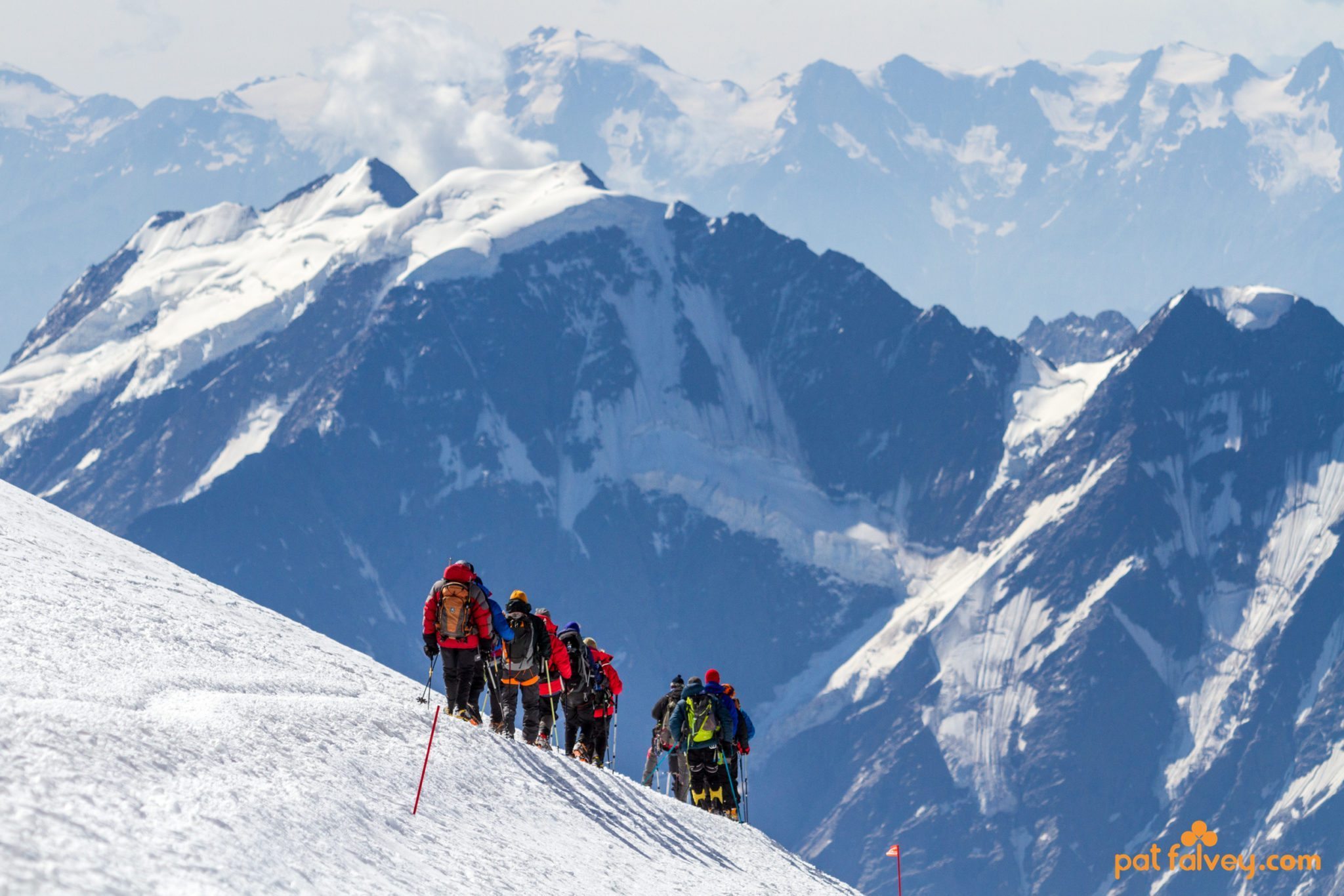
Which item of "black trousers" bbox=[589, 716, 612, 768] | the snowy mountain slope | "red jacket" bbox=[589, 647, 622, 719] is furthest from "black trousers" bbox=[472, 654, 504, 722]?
"red jacket" bbox=[589, 647, 622, 719]

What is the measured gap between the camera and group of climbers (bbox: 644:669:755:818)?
42.5 meters

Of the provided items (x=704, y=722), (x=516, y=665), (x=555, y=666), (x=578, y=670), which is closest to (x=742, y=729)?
(x=704, y=722)

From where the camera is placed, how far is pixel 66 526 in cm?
4353

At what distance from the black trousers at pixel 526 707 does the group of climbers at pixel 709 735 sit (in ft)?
17.5

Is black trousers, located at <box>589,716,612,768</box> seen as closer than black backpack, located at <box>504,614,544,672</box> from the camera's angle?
No

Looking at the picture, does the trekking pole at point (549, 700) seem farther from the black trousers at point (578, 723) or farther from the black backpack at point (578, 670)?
the black backpack at point (578, 670)

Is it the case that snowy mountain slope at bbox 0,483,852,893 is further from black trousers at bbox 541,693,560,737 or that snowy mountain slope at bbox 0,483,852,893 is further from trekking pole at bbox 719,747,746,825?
black trousers at bbox 541,693,560,737

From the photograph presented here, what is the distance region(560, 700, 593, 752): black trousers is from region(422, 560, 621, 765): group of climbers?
0.02 m

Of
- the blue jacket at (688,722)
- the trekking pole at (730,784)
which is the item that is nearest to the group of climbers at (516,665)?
→ the blue jacket at (688,722)

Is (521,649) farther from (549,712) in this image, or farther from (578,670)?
(549,712)

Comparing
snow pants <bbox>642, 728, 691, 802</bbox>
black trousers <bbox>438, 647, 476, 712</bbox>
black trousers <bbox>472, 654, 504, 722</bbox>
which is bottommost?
black trousers <bbox>438, 647, 476, 712</bbox>

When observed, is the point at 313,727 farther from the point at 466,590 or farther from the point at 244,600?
the point at 244,600

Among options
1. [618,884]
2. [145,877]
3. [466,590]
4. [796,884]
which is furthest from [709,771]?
[145,877]

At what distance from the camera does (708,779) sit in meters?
43.3
